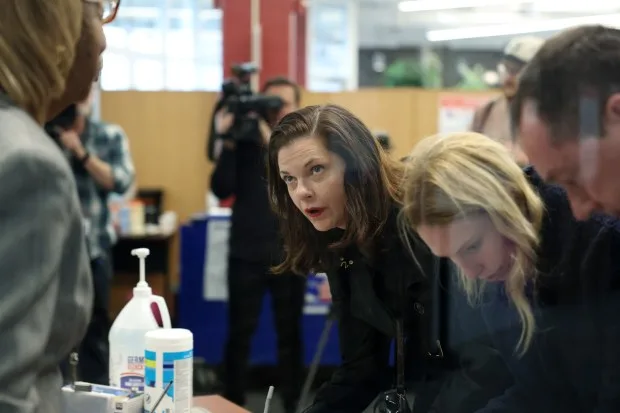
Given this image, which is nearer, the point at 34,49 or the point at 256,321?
the point at 34,49

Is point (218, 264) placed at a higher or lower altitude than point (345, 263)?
lower

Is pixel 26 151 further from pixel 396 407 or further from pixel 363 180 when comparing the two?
pixel 396 407

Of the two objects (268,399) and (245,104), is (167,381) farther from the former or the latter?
(245,104)

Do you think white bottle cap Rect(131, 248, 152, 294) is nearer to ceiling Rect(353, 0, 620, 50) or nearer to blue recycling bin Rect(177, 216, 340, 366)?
blue recycling bin Rect(177, 216, 340, 366)

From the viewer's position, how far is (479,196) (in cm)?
108

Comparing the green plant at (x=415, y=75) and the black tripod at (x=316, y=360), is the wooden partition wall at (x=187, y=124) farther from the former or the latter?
the black tripod at (x=316, y=360)

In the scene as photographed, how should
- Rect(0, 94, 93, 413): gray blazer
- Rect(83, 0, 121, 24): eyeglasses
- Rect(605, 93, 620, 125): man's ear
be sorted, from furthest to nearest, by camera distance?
Rect(83, 0, 121, 24): eyeglasses < Rect(605, 93, 620, 125): man's ear < Rect(0, 94, 93, 413): gray blazer

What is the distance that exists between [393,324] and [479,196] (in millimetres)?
252

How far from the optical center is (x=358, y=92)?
1.60m

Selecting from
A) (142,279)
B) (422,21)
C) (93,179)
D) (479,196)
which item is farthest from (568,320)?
(422,21)

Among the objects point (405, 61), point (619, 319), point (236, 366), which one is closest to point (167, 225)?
point (405, 61)

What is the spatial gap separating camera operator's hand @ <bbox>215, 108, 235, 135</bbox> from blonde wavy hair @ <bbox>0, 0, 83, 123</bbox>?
85cm

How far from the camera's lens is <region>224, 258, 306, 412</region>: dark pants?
1426 millimetres

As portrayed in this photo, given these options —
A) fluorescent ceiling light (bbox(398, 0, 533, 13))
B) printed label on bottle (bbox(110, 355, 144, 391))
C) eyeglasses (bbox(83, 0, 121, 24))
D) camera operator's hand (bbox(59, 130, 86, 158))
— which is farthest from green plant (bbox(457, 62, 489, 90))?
camera operator's hand (bbox(59, 130, 86, 158))
